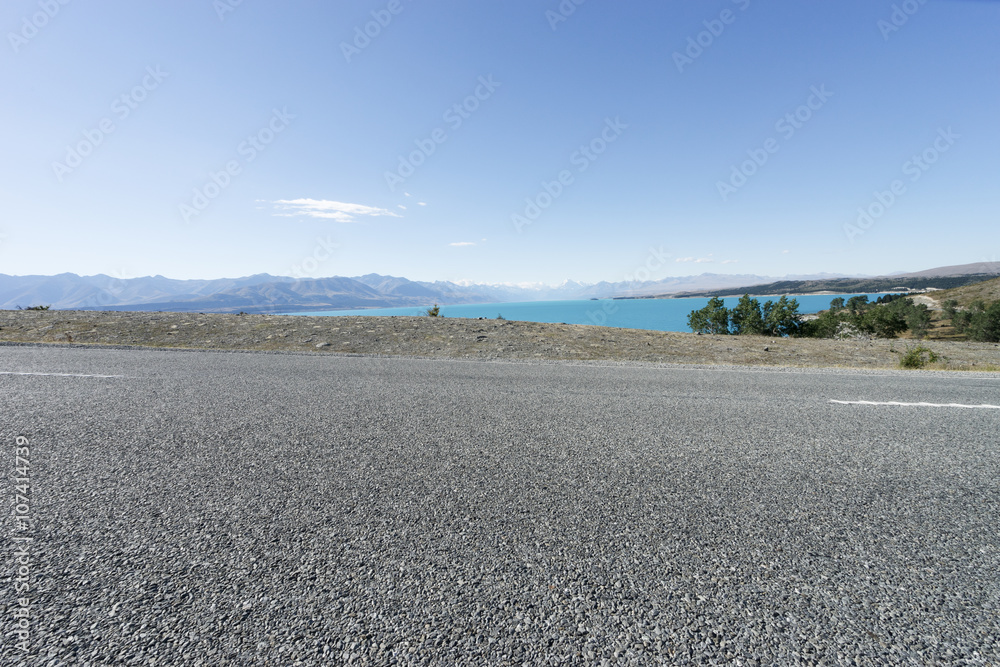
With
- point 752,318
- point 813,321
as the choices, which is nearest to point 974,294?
point 813,321

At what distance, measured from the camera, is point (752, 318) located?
66062mm

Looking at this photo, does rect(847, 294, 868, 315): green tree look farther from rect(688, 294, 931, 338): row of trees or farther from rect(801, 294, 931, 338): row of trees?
rect(688, 294, 931, 338): row of trees

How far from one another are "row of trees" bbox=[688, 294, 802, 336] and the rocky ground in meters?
42.7

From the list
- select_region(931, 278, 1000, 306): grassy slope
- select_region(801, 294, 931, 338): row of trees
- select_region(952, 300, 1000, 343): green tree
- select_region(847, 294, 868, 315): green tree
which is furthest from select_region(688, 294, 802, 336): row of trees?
select_region(931, 278, 1000, 306): grassy slope

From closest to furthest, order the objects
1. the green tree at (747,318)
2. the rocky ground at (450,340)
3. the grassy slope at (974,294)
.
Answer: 1. the rocky ground at (450,340)
2. the green tree at (747,318)
3. the grassy slope at (974,294)

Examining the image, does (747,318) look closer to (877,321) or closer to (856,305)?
(877,321)

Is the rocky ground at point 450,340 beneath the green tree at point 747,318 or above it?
above

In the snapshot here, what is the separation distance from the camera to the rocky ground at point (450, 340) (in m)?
12.9

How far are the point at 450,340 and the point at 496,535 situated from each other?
1225cm

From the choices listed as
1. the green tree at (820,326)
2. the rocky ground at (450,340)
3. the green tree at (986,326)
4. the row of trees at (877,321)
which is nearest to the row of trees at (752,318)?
the green tree at (820,326)

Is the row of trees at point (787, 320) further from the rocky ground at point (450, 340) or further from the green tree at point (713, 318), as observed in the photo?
the rocky ground at point (450, 340)

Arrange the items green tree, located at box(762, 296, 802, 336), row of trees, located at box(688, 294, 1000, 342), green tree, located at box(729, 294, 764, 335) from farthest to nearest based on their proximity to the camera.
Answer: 1. green tree, located at box(729, 294, 764, 335)
2. row of trees, located at box(688, 294, 1000, 342)
3. green tree, located at box(762, 296, 802, 336)

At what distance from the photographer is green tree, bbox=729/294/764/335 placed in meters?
64.6

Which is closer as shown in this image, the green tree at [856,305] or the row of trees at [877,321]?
the row of trees at [877,321]
